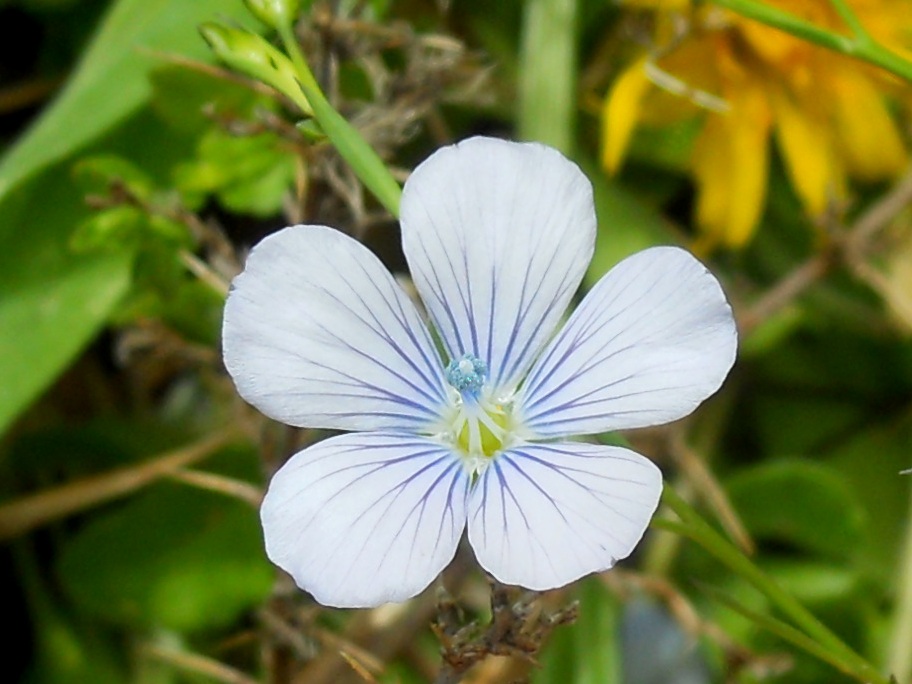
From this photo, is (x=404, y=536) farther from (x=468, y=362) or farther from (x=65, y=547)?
(x=65, y=547)

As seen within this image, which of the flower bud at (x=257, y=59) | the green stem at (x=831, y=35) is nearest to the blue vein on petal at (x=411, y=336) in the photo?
the flower bud at (x=257, y=59)

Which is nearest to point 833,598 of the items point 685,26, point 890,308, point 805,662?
point 805,662

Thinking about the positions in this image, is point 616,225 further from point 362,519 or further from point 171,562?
point 362,519

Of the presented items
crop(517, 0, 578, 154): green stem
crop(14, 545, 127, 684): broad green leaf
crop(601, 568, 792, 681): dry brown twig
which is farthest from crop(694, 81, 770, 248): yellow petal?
crop(14, 545, 127, 684): broad green leaf

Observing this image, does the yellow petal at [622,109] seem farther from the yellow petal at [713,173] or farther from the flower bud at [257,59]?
the flower bud at [257,59]

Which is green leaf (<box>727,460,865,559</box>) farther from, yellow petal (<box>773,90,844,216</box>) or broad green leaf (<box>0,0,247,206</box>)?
broad green leaf (<box>0,0,247,206</box>)

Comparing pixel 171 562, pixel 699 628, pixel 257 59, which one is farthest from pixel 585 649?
pixel 257 59
